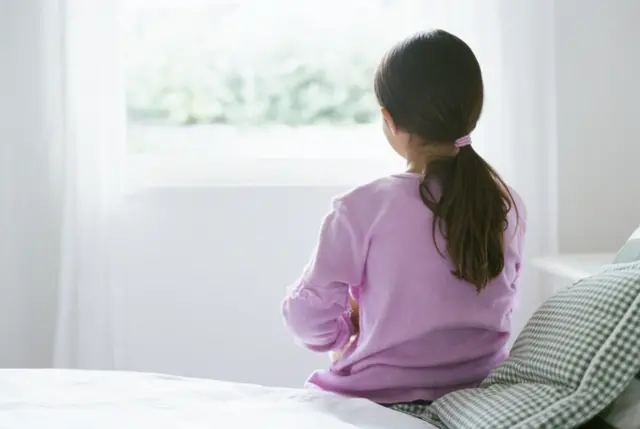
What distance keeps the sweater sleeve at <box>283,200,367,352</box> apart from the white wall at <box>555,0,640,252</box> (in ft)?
3.61

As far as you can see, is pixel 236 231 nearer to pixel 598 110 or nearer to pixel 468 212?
pixel 598 110

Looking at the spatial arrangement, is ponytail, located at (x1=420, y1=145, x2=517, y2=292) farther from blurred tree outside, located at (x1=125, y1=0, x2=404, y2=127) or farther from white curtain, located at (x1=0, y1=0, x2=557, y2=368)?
blurred tree outside, located at (x1=125, y1=0, x2=404, y2=127)

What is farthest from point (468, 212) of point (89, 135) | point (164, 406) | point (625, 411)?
point (89, 135)

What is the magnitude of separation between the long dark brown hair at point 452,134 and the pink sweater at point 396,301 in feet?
0.10

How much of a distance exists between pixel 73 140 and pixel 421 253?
1224 millimetres

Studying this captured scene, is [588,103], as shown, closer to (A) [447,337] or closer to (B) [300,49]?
(B) [300,49]

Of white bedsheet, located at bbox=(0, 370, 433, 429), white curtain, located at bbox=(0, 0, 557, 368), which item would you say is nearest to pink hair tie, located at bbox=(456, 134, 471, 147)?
white bedsheet, located at bbox=(0, 370, 433, 429)

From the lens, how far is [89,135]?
2.23 m

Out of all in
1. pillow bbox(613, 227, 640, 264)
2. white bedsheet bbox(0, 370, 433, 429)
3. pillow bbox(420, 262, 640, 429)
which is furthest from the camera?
pillow bbox(613, 227, 640, 264)

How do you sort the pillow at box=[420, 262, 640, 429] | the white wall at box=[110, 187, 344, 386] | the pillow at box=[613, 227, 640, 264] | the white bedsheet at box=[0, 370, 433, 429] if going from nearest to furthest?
1. the pillow at box=[420, 262, 640, 429]
2. the white bedsheet at box=[0, 370, 433, 429]
3. the pillow at box=[613, 227, 640, 264]
4. the white wall at box=[110, 187, 344, 386]

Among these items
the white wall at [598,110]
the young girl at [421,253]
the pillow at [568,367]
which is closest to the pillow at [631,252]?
the pillow at [568,367]

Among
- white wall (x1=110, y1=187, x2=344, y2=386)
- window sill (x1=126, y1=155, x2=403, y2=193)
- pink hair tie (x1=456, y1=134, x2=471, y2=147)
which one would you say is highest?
pink hair tie (x1=456, y1=134, x2=471, y2=147)

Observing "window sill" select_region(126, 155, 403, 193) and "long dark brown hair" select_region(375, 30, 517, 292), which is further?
"window sill" select_region(126, 155, 403, 193)

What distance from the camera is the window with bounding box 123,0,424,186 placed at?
239 centimetres
